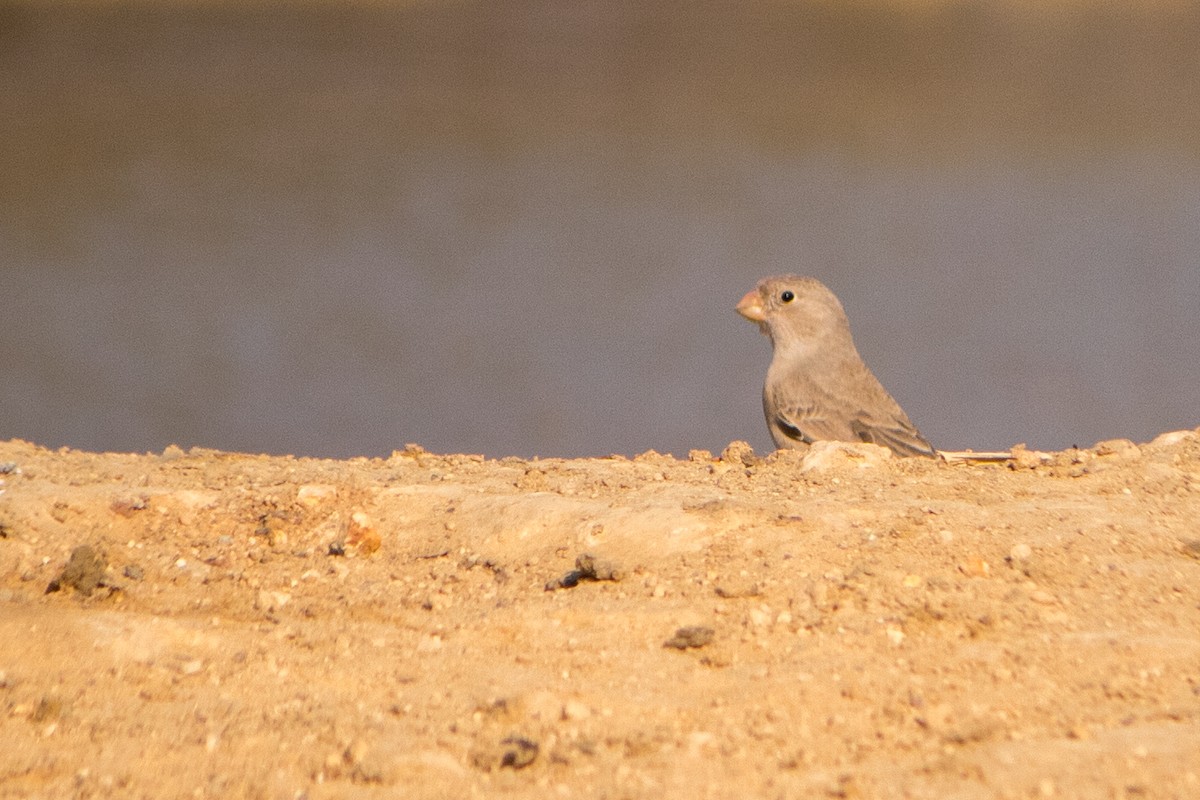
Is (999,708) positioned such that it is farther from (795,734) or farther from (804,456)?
(804,456)

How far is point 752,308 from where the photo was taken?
16.0 ft

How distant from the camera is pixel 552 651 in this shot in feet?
6.30

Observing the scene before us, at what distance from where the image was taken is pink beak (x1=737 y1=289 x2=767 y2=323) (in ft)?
16.0

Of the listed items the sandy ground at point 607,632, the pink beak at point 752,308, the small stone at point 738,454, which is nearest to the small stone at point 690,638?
the sandy ground at point 607,632

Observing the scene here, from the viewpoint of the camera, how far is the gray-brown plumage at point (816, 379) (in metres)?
4.51

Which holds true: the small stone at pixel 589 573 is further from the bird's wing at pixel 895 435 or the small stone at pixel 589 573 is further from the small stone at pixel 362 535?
the bird's wing at pixel 895 435

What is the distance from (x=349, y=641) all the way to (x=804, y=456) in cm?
140

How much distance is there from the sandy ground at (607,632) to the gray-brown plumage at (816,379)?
1.53 metres

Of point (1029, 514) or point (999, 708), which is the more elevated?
point (1029, 514)

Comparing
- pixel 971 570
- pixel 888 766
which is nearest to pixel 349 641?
pixel 888 766

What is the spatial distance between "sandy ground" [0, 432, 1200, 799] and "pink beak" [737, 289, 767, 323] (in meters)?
1.94

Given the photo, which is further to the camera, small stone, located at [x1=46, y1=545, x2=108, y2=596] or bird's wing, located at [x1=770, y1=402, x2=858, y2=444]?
bird's wing, located at [x1=770, y1=402, x2=858, y2=444]

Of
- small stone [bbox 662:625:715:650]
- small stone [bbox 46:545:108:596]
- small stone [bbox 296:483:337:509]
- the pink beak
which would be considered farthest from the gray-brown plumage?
small stone [bbox 46:545:108:596]

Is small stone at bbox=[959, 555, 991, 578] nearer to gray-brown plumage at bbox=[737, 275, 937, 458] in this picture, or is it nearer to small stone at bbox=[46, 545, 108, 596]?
small stone at bbox=[46, 545, 108, 596]
